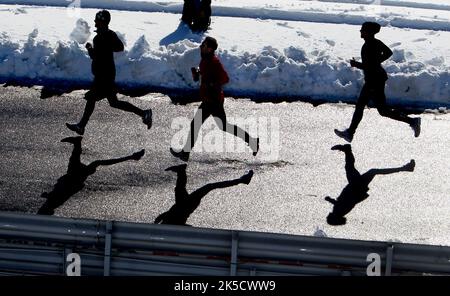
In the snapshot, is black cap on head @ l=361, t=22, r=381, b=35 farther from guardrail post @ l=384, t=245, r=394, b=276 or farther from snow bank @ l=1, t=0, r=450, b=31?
snow bank @ l=1, t=0, r=450, b=31

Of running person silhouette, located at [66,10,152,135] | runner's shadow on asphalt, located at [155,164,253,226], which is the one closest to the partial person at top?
running person silhouette, located at [66,10,152,135]

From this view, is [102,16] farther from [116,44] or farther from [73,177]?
[73,177]

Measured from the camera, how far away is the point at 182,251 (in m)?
10.1

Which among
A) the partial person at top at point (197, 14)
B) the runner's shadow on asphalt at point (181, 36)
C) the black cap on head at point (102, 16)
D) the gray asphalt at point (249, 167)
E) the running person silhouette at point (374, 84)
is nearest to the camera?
the gray asphalt at point (249, 167)

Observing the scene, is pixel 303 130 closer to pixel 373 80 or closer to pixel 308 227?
pixel 373 80

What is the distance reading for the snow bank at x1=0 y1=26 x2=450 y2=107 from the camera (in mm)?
16781

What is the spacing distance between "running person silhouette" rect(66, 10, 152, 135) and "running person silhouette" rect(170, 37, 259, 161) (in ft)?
3.54

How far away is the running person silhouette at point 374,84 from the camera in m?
14.8

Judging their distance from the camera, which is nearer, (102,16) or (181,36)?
(102,16)

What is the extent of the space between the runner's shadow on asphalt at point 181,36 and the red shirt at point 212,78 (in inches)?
200

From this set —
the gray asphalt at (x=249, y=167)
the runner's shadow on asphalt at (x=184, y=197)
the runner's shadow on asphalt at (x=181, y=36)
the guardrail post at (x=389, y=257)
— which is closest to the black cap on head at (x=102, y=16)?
the gray asphalt at (x=249, y=167)

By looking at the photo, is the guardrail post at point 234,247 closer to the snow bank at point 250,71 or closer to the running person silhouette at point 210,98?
the running person silhouette at point 210,98

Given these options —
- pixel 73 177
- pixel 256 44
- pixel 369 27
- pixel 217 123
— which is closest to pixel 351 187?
pixel 217 123

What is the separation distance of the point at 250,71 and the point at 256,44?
218cm
